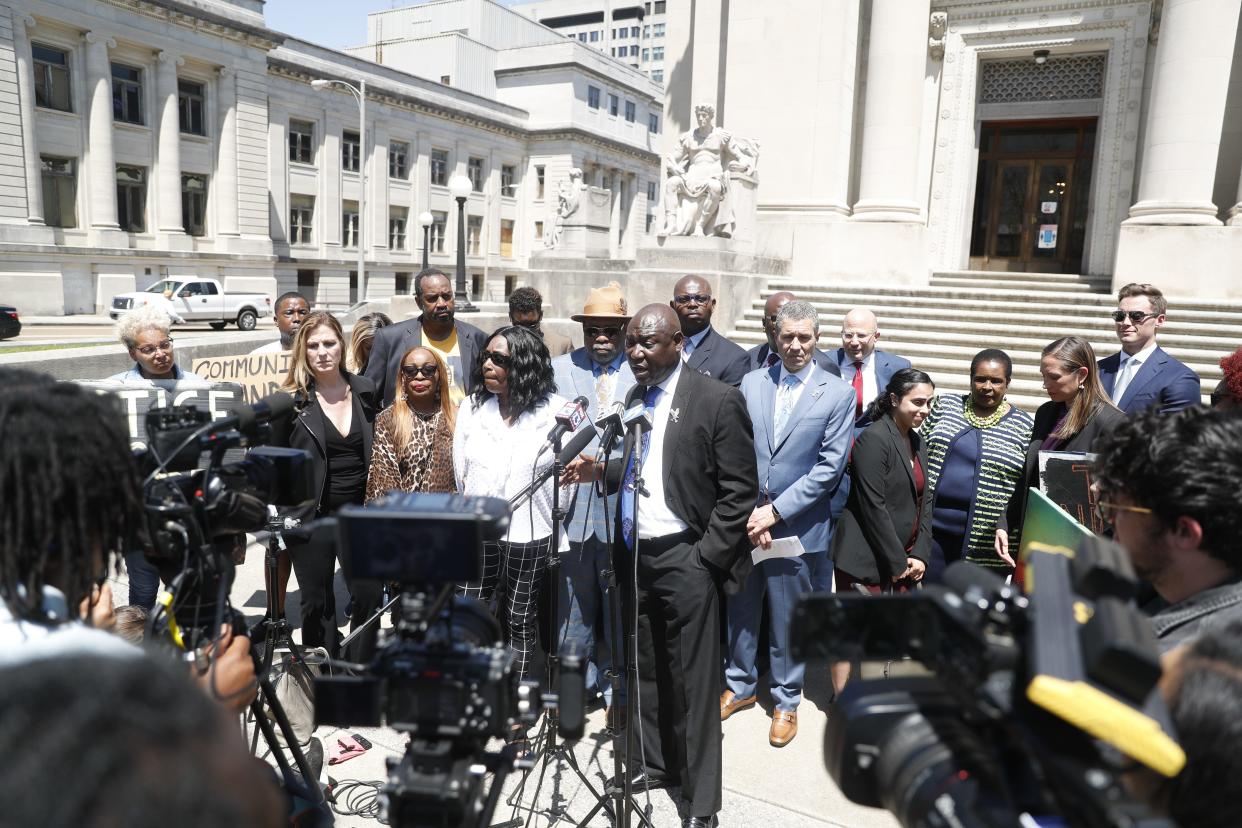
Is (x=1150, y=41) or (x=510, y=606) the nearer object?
(x=510, y=606)

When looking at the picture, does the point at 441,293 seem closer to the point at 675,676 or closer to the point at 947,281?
the point at 675,676

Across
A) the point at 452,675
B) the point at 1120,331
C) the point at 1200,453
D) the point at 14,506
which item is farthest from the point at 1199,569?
the point at 1120,331

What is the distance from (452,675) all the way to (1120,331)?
213 inches

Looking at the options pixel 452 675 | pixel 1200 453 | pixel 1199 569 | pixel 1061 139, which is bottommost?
pixel 452 675

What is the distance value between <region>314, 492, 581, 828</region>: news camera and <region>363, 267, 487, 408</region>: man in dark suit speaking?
3.76 meters

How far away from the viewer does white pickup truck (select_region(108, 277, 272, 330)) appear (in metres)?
26.0

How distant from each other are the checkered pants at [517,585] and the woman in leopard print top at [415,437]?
0.55 metres

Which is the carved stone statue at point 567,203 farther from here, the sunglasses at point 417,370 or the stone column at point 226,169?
the stone column at point 226,169

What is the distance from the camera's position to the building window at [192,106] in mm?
33094

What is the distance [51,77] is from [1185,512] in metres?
36.9

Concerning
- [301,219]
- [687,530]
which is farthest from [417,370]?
[301,219]

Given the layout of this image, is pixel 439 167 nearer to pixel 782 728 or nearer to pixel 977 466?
pixel 977 466

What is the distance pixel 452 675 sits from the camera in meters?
1.62

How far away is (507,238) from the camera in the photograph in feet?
172
